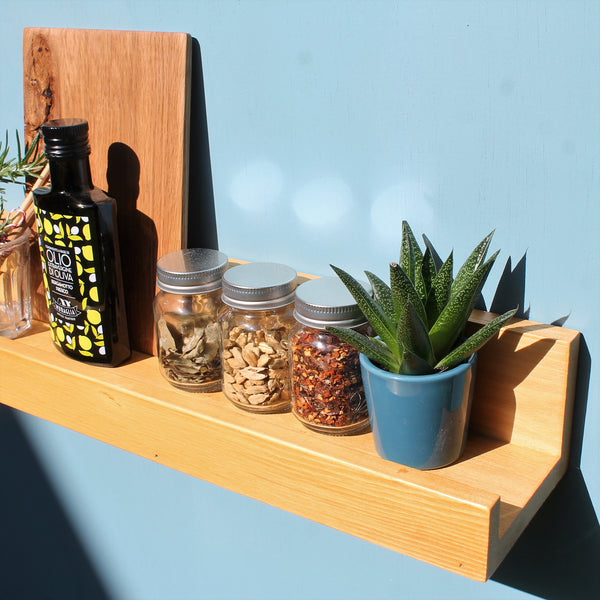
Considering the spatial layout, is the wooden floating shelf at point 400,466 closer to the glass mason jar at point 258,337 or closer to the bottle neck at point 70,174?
the glass mason jar at point 258,337

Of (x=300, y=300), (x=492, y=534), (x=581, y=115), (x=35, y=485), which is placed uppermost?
(x=581, y=115)

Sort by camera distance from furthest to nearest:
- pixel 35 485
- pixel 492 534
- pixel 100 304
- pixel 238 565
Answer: pixel 35 485
pixel 238 565
pixel 100 304
pixel 492 534

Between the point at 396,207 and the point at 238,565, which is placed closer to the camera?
the point at 396,207

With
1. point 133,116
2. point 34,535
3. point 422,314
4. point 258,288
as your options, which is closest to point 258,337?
point 258,288

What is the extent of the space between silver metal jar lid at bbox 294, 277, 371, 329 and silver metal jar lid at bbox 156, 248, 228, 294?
93 mm

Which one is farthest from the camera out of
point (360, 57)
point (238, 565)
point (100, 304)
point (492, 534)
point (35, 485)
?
point (35, 485)

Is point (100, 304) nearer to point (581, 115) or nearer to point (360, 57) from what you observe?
point (360, 57)

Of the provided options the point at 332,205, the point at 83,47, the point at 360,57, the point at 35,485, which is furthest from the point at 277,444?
the point at 35,485

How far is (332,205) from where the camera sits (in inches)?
24.9

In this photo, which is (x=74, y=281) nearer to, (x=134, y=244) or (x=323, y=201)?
(x=134, y=244)

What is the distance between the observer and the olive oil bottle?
638mm

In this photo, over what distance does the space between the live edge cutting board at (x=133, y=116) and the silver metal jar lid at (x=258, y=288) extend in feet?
0.36

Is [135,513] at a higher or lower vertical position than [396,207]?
lower

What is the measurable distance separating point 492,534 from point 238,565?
483 millimetres
